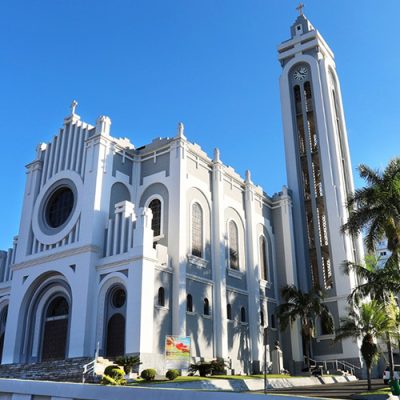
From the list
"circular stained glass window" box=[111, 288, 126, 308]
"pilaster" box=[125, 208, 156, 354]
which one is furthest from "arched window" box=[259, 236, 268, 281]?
"circular stained glass window" box=[111, 288, 126, 308]

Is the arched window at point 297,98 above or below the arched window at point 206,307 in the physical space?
above

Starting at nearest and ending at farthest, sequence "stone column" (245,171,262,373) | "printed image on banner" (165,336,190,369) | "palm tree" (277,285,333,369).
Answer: "printed image on banner" (165,336,190,369)
"stone column" (245,171,262,373)
"palm tree" (277,285,333,369)

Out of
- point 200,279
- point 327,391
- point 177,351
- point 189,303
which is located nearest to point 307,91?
point 200,279

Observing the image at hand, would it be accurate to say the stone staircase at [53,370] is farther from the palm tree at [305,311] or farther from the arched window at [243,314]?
the palm tree at [305,311]

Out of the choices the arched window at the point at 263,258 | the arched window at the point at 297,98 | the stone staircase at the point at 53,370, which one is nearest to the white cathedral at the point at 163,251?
the arched window at the point at 263,258

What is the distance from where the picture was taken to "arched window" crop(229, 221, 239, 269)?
35.3m

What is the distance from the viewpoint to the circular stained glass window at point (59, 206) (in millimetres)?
32000

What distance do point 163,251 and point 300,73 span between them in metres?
25.7

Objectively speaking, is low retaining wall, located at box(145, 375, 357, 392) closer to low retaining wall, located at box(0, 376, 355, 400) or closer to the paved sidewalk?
the paved sidewalk

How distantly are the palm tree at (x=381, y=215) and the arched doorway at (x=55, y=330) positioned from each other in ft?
56.1

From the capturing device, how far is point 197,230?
32.5 meters

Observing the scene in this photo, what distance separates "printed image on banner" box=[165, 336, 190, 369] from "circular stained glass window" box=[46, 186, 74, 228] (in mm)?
11288

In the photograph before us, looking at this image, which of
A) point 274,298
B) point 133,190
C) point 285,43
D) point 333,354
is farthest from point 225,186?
point 285,43

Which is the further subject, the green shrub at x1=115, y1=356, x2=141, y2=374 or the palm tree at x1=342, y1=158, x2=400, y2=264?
the palm tree at x1=342, y1=158, x2=400, y2=264
